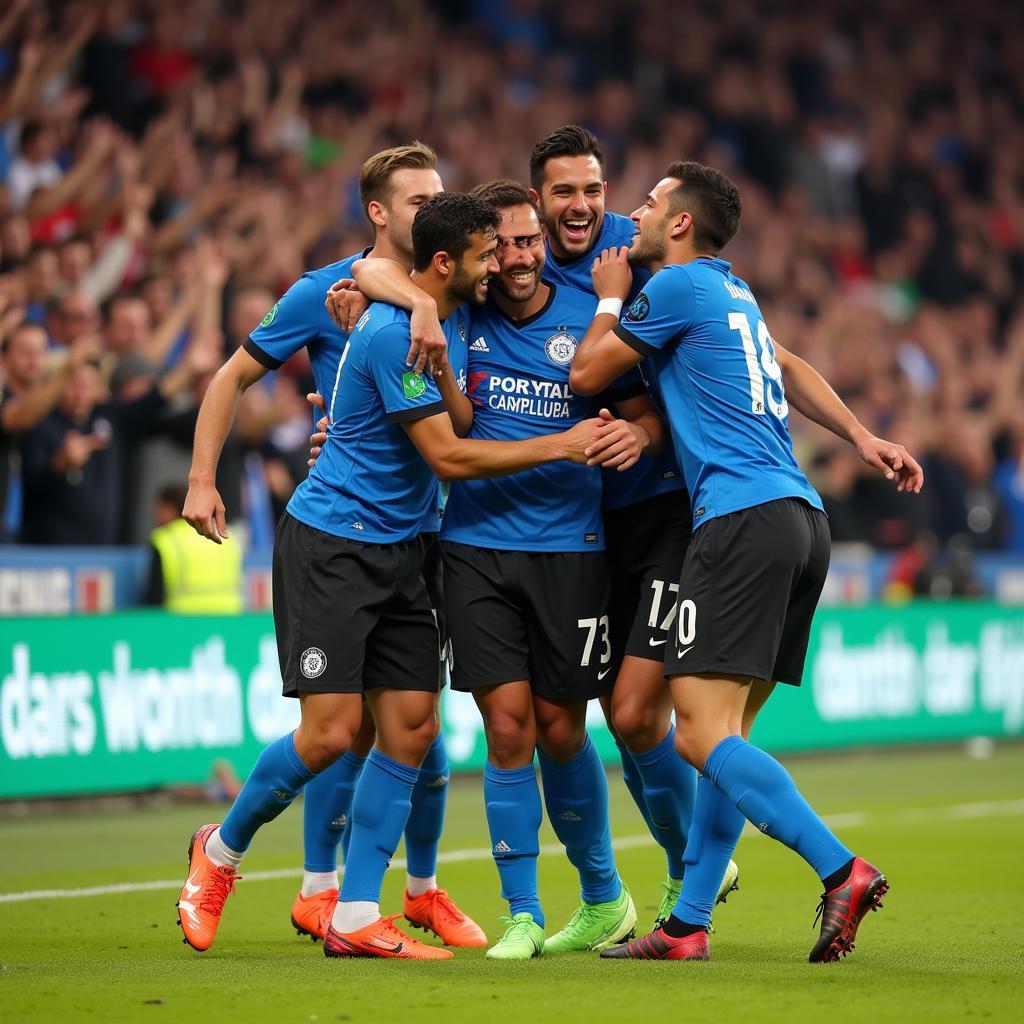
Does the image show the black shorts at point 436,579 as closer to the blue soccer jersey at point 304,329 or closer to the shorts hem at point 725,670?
the blue soccer jersey at point 304,329

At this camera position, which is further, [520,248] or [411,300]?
[520,248]

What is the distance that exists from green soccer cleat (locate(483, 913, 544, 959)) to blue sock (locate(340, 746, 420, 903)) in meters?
0.42

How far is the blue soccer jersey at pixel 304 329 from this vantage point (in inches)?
243

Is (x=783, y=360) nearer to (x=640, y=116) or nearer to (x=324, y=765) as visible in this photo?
(x=324, y=765)

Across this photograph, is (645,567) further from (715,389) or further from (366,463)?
(366,463)

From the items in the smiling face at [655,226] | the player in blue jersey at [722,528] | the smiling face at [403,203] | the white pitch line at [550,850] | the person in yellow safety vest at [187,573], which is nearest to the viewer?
the player in blue jersey at [722,528]

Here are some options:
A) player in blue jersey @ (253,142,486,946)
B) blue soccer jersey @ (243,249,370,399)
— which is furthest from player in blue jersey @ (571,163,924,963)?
blue soccer jersey @ (243,249,370,399)

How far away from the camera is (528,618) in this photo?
6020 millimetres

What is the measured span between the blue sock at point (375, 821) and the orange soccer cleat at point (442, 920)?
0.51 metres

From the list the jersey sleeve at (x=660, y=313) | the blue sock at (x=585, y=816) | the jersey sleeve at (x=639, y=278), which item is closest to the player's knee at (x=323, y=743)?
the blue sock at (x=585, y=816)

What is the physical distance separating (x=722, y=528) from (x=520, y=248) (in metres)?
1.14

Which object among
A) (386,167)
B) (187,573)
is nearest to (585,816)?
(386,167)

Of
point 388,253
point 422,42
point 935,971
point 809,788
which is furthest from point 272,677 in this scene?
point 422,42

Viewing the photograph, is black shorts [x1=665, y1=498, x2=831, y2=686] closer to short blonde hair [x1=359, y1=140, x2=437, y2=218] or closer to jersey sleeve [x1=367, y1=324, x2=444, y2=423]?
jersey sleeve [x1=367, y1=324, x2=444, y2=423]
